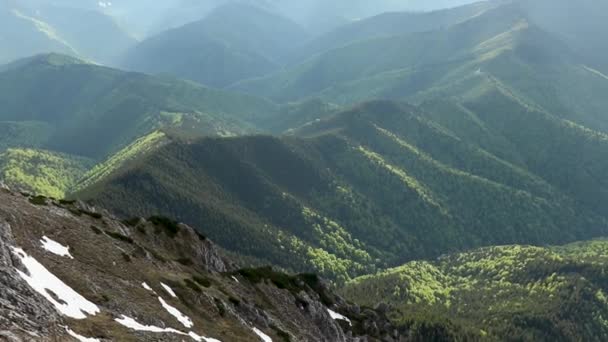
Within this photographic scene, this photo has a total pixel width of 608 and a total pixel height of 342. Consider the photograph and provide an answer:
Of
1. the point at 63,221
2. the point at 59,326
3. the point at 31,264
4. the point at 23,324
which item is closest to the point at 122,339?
the point at 59,326

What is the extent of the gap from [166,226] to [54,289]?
7107 centimetres

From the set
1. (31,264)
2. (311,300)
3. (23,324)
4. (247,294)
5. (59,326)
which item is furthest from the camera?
(311,300)

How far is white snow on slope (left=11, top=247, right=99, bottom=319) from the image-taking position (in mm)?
52188

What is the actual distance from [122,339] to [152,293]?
→ 2088 cm

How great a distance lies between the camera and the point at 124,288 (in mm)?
67688

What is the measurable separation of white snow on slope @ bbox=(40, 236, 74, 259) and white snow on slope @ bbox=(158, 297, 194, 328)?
14481 millimetres

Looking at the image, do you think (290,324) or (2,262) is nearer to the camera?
(2,262)

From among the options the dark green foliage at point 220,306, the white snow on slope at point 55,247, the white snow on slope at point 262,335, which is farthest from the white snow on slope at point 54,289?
the white snow on slope at point 262,335

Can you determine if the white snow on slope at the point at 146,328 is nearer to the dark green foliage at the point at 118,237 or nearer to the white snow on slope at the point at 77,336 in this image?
the white snow on slope at the point at 77,336

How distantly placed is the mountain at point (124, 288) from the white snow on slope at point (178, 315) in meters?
0.24

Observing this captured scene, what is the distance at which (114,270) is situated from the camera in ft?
238

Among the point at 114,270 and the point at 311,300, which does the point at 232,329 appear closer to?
the point at 114,270

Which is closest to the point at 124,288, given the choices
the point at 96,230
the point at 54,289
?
the point at 54,289

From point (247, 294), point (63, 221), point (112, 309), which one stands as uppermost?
point (63, 221)
